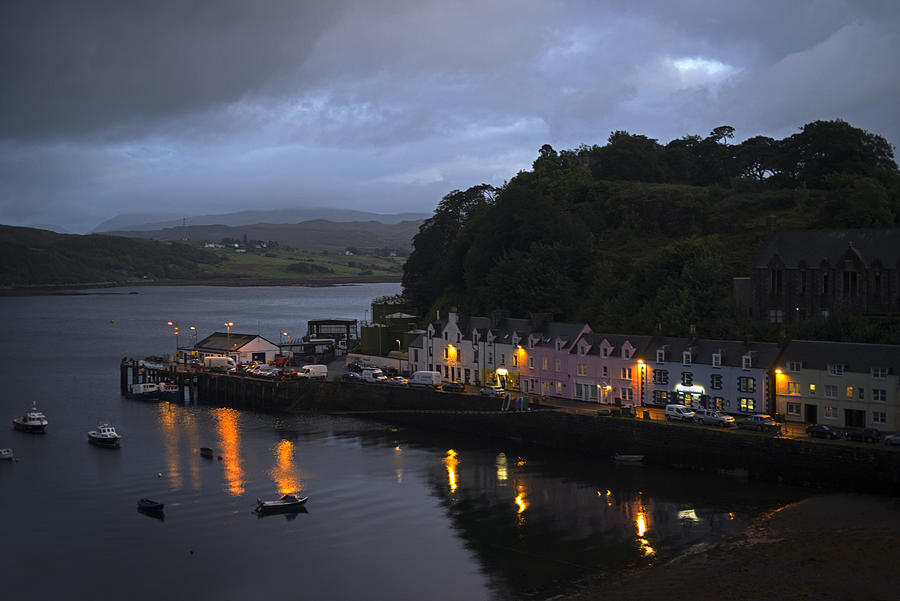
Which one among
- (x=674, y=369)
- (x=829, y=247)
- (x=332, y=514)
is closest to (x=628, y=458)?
(x=674, y=369)

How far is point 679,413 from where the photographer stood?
42031 millimetres

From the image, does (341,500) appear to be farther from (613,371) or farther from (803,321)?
(803,321)

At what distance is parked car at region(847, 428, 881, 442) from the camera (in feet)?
116

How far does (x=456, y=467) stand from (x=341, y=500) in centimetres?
799

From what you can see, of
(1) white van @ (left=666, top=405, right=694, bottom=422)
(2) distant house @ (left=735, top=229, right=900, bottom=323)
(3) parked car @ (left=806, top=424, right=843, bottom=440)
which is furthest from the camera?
(2) distant house @ (left=735, top=229, right=900, bottom=323)

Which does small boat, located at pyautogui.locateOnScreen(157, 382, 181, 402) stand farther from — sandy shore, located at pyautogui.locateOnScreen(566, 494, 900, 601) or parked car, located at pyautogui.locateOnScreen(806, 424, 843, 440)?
sandy shore, located at pyautogui.locateOnScreen(566, 494, 900, 601)

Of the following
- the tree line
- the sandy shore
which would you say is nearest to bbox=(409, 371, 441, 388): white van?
the tree line

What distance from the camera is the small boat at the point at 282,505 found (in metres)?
34.4

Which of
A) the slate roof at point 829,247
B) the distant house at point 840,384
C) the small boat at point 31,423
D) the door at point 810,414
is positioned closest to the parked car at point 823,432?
the distant house at point 840,384

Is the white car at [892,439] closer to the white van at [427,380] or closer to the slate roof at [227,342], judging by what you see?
the white van at [427,380]

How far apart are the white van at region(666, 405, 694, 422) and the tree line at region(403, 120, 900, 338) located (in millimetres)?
9736

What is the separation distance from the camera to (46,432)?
52.8 m

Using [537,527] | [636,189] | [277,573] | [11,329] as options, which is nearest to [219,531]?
[277,573]

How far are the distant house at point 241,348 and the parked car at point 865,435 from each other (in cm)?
5174
